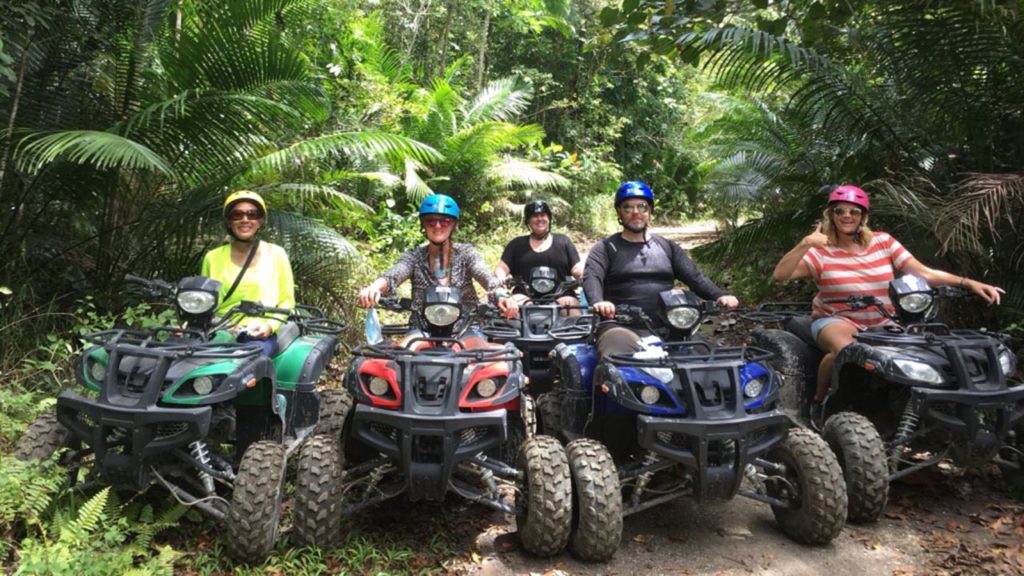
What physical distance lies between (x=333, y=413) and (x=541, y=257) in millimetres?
3407

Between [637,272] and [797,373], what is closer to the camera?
[637,272]

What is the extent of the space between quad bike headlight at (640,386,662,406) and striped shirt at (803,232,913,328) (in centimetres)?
218

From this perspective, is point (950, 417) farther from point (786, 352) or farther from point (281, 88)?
point (281, 88)

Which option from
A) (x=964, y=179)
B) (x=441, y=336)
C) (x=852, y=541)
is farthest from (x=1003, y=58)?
(x=441, y=336)

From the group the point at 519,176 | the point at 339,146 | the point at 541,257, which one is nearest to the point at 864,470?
the point at 541,257

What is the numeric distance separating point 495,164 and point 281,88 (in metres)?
8.84


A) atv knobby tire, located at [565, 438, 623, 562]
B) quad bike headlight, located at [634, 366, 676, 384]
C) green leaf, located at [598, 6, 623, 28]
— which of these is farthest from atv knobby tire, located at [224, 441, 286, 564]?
green leaf, located at [598, 6, 623, 28]

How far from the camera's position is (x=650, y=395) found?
3.82 m

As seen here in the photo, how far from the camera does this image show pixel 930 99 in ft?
21.2

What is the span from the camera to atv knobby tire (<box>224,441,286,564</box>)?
3494mm

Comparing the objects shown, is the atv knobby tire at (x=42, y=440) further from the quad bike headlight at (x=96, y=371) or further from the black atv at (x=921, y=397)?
the black atv at (x=921, y=397)

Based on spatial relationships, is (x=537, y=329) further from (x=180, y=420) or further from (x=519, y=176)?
(x=519, y=176)

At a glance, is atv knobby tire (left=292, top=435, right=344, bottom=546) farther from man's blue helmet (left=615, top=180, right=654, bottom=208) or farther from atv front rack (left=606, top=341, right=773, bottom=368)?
man's blue helmet (left=615, top=180, right=654, bottom=208)

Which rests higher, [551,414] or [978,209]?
[978,209]
